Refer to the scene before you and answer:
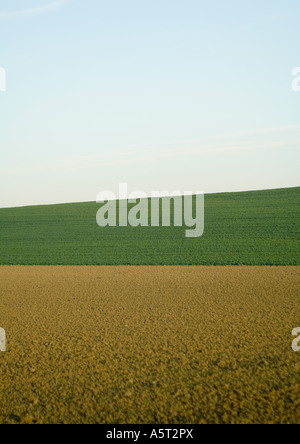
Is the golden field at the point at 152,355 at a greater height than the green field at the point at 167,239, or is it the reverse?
the green field at the point at 167,239

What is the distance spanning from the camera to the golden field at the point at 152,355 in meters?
5.79

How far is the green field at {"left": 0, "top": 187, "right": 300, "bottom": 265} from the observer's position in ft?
72.6

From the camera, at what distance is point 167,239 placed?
92.5ft

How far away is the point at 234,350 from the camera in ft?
25.9

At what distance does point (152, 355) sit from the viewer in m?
7.78

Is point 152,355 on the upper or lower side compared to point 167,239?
lower

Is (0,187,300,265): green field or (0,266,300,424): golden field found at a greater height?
(0,187,300,265): green field

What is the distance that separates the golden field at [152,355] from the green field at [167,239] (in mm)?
7450

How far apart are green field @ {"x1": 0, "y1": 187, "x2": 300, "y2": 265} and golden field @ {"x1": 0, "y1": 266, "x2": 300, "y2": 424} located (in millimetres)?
7450

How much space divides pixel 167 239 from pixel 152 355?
20.5m

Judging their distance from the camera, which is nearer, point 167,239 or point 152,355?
point 152,355

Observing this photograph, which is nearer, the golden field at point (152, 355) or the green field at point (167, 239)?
the golden field at point (152, 355)

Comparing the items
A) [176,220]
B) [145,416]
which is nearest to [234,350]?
[145,416]

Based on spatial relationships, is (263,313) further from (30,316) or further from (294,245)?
(294,245)
